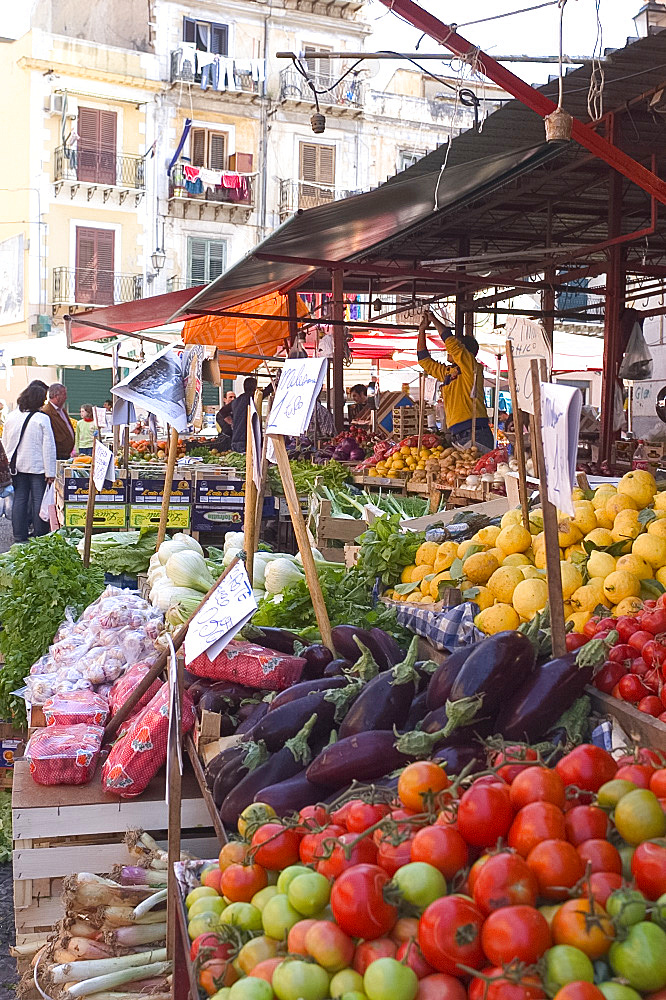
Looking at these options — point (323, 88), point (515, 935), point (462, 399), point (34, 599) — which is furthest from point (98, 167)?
point (515, 935)

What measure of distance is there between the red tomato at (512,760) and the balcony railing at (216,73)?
1102 inches

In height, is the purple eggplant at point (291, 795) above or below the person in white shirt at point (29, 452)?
below

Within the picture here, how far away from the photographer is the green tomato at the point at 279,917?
1.53 meters

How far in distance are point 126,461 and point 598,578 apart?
5673 mm

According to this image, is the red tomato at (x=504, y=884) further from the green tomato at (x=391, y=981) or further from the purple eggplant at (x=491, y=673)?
the purple eggplant at (x=491, y=673)

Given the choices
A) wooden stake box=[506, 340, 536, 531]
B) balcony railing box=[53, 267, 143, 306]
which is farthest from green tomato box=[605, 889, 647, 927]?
balcony railing box=[53, 267, 143, 306]

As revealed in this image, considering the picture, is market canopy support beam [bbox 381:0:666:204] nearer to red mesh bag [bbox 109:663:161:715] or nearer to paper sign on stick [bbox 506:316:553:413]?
paper sign on stick [bbox 506:316:553:413]

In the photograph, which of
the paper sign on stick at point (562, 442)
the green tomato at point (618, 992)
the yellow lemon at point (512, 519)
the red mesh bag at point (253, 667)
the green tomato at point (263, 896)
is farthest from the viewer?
the yellow lemon at point (512, 519)

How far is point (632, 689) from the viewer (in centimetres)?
216

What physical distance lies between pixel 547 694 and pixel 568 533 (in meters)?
1.43

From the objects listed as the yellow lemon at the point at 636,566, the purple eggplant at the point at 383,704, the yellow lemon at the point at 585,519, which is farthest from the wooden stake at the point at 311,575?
the yellow lemon at the point at 585,519

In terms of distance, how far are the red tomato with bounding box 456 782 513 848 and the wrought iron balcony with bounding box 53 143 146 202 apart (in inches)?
1050

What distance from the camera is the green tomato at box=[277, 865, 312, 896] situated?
157cm

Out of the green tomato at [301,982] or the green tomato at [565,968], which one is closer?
the green tomato at [565,968]
